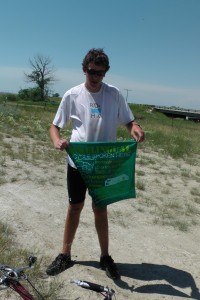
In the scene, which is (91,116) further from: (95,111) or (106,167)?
(106,167)

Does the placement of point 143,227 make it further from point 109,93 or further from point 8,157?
point 8,157

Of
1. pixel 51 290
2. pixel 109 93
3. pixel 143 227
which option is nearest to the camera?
pixel 51 290

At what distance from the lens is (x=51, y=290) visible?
3.28 metres

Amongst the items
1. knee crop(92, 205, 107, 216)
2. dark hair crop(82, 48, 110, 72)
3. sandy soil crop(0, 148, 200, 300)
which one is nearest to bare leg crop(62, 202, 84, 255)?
knee crop(92, 205, 107, 216)

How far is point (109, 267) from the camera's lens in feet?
12.6

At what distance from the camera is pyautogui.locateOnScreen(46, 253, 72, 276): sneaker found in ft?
12.1

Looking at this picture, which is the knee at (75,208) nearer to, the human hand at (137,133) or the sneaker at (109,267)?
the sneaker at (109,267)

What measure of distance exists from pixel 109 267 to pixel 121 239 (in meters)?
1.14

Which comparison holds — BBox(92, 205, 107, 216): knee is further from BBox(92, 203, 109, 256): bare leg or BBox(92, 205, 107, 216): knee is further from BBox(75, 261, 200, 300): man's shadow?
BBox(75, 261, 200, 300): man's shadow

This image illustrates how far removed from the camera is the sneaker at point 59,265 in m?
3.70

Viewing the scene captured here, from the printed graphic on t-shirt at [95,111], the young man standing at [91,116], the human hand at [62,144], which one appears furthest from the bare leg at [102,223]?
the printed graphic on t-shirt at [95,111]

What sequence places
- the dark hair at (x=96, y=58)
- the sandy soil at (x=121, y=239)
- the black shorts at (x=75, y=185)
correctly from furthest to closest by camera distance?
the sandy soil at (x=121, y=239)
the black shorts at (x=75, y=185)
the dark hair at (x=96, y=58)

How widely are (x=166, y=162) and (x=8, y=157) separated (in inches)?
184

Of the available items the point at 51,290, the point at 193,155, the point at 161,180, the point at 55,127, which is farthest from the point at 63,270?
the point at 193,155
